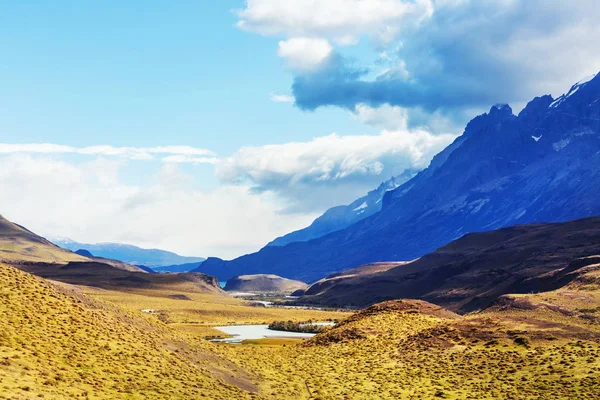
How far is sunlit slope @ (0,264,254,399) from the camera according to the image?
3881 centimetres

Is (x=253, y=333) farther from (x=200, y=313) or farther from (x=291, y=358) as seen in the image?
(x=291, y=358)

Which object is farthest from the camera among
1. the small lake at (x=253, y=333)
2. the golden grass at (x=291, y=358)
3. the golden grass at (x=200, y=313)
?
the golden grass at (x=200, y=313)

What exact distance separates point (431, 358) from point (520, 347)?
28.3ft

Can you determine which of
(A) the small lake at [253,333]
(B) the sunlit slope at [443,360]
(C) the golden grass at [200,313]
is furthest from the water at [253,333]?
(B) the sunlit slope at [443,360]

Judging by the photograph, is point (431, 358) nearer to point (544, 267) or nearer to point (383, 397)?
point (383, 397)

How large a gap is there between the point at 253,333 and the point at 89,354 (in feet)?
236

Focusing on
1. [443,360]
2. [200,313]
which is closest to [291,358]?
[443,360]

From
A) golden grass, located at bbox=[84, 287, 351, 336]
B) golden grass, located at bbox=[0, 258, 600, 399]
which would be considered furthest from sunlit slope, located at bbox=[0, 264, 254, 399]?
golden grass, located at bbox=[84, 287, 351, 336]

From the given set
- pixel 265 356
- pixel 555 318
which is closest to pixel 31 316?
pixel 265 356

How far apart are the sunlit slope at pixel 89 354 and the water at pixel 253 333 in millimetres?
42965

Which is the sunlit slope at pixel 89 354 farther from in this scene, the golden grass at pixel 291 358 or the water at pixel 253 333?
the water at pixel 253 333

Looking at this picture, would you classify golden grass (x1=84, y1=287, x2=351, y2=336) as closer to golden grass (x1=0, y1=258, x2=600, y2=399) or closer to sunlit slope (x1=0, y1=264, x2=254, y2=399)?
golden grass (x1=0, y1=258, x2=600, y2=399)

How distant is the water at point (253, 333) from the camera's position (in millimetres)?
106375

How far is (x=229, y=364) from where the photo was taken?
59.1 metres
